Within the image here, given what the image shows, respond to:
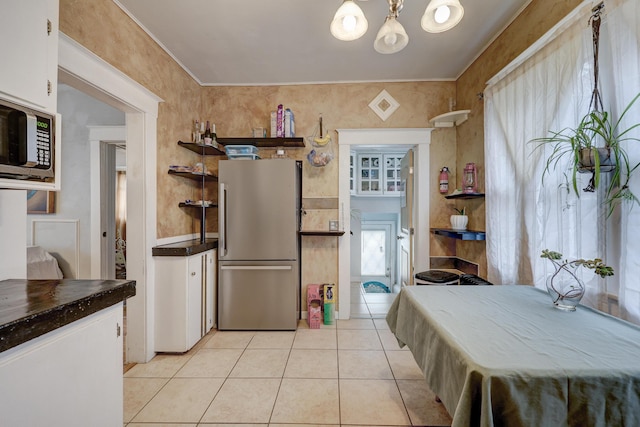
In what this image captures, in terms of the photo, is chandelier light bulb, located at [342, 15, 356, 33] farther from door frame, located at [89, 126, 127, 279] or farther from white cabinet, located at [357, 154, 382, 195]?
white cabinet, located at [357, 154, 382, 195]

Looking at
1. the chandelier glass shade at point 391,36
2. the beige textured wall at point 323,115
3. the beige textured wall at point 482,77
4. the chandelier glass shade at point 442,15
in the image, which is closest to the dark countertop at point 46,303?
the chandelier glass shade at point 391,36

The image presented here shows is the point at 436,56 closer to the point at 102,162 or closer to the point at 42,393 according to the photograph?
the point at 42,393

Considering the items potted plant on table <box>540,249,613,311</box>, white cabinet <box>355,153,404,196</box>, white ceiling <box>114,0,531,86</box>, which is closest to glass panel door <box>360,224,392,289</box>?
white cabinet <box>355,153,404,196</box>

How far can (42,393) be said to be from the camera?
2.82 ft

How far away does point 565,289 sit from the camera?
1.32 m

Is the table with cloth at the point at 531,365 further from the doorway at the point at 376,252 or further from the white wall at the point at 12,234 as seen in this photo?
the doorway at the point at 376,252

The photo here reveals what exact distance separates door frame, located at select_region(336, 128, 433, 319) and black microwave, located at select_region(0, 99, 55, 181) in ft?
8.12

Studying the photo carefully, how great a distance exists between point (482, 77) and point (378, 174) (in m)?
2.75

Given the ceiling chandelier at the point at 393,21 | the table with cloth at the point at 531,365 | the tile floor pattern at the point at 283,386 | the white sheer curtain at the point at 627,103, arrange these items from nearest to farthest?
the table with cloth at the point at 531,365
the white sheer curtain at the point at 627,103
the ceiling chandelier at the point at 393,21
the tile floor pattern at the point at 283,386

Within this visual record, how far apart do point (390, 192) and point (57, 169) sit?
4.72m

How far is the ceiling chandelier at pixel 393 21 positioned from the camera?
1320 mm

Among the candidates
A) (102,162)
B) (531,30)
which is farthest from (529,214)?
(102,162)

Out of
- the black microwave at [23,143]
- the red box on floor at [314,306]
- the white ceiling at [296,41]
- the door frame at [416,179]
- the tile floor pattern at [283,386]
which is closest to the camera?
the black microwave at [23,143]

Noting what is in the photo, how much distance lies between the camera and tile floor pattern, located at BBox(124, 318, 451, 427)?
5.49ft
